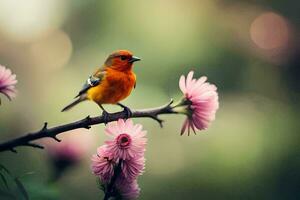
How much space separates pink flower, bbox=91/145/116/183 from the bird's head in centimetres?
19

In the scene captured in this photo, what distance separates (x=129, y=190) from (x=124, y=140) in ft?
0.09

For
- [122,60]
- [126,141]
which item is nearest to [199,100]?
[126,141]

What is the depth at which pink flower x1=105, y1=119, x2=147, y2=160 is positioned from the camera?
0.37 m

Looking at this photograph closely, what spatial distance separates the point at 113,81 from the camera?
61cm

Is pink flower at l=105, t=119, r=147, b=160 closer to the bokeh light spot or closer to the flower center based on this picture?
the flower center

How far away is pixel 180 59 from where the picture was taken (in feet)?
9.14

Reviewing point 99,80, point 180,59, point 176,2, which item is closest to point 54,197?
point 99,80

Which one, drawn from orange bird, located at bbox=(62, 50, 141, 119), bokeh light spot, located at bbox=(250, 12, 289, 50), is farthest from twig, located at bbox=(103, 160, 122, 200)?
bokeh light spot, located at bbox=(250, 12, 289, 50)

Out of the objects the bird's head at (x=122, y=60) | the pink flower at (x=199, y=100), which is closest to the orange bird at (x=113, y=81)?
the bird's head at (x=122, y=60)

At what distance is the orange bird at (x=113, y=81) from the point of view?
588 millimetres

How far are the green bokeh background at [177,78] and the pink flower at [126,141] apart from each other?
1.75m

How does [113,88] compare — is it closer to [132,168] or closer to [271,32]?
[132,168]

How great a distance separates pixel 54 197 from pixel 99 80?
0.81 feet

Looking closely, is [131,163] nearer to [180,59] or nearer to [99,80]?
[99,80]
